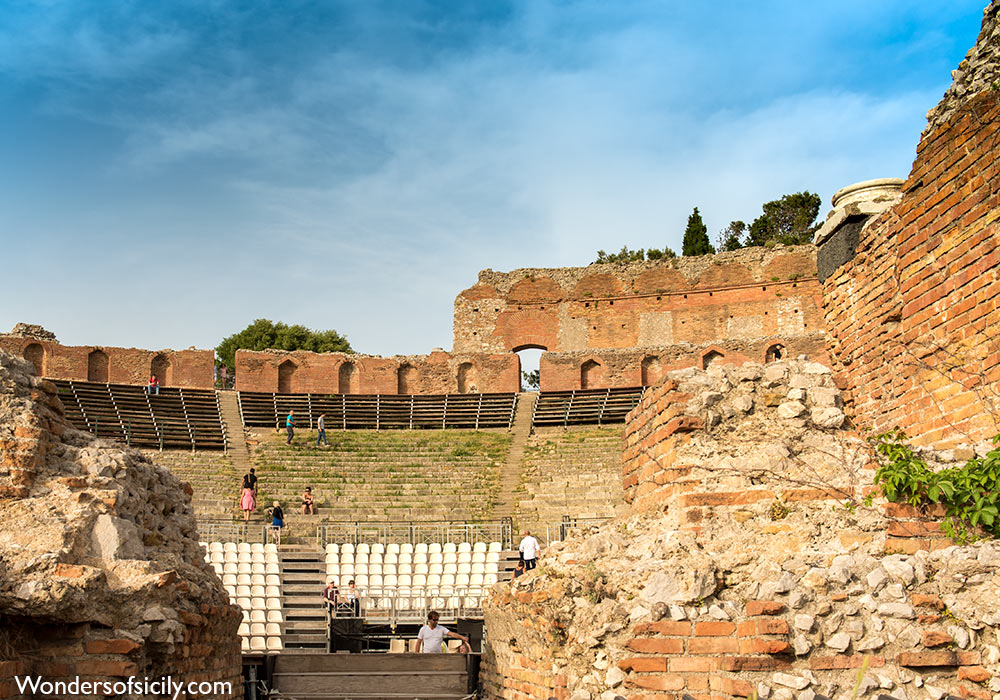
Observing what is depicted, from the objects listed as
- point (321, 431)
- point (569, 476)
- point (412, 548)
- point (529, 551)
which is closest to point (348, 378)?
point (321, 431)

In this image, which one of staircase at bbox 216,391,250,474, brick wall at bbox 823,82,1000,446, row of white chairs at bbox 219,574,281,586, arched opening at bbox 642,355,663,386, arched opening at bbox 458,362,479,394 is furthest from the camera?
arched opening at bbox 458,362,479,394

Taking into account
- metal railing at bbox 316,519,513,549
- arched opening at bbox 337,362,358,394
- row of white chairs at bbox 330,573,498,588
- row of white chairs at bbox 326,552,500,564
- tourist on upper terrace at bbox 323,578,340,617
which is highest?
arched opening at bbox 337,362,358,394

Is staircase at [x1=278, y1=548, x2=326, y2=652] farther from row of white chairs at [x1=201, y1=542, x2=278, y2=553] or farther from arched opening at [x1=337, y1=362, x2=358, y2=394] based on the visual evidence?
arched opening at [x1=337, y1=362, x2=358, y2=394]

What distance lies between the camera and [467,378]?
3253cm

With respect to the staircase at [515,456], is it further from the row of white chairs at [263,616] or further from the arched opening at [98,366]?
the arched opening at [98,366]

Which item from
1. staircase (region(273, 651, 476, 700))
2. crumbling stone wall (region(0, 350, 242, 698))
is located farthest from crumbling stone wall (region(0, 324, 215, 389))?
crumbling stone wall (region(0, 350, 242, 698))

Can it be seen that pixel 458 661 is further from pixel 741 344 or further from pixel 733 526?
pixel 741 344

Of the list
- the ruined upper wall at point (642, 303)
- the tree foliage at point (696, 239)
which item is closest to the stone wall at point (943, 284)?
the ruined upper wall at point (642, 303)

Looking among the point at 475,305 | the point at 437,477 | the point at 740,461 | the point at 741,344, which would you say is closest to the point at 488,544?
the point at 437,477

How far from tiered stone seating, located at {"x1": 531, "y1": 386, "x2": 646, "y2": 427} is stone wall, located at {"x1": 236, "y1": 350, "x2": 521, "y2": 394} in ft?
8.02

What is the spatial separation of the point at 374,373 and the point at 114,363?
8.13 m

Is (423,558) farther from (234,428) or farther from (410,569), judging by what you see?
(234,428)

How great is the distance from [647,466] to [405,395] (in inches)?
988

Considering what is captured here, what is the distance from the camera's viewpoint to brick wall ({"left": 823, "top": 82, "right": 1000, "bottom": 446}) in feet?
17.0
